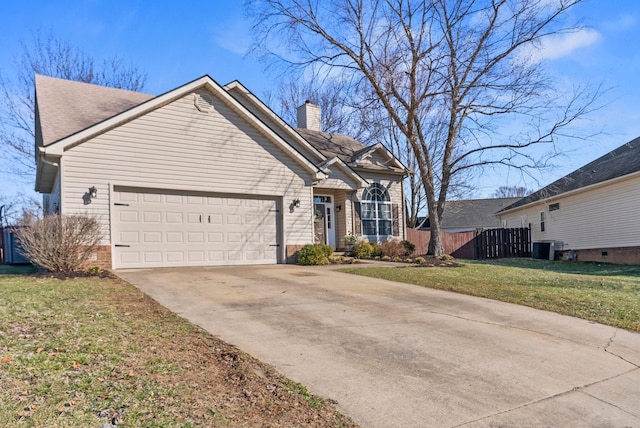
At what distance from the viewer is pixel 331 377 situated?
168 inches

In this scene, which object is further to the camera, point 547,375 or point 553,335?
point 553,335

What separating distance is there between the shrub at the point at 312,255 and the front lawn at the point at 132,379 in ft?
27.6

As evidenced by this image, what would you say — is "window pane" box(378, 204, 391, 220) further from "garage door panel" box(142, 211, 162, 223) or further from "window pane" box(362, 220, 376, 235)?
"garage door panel" box(142, 211, 162, 223)

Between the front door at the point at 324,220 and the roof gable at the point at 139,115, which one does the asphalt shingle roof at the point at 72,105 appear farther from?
the front door at the point at 324,220

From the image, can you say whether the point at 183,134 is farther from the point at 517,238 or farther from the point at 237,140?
the point at 517,238

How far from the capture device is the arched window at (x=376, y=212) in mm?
19469

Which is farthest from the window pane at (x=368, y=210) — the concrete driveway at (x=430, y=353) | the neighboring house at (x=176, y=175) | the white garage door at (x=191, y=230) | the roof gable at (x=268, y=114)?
the concrete driveway at (x=430, y=353)

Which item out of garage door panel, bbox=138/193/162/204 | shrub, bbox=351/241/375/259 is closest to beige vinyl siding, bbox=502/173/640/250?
shrub, bbox=351/241/375/259

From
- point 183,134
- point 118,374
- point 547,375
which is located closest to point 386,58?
point 183,134

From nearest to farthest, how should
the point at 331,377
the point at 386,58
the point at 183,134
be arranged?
1. the point at 331,377
2. the point at 183,134
3. the point at 386,58

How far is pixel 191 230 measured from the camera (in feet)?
42.9

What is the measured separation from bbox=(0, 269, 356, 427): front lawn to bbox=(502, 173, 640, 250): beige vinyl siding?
2043cm

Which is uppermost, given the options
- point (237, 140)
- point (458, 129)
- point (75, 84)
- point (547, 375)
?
point (75, 84)

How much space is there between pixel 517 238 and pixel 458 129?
368 inches
